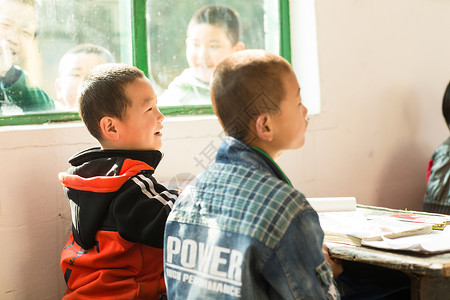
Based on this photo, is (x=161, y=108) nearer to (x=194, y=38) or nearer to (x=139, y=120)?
(x=194, y=38)

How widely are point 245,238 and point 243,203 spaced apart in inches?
3.1

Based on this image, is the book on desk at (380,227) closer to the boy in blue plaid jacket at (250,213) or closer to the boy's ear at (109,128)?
the boy in blue plaid jacket at (250,213)

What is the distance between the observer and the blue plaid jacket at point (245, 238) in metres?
1.08

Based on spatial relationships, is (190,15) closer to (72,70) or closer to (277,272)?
(72,70)

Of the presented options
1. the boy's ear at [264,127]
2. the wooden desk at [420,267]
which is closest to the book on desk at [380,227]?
the wooden desk at [420,267]

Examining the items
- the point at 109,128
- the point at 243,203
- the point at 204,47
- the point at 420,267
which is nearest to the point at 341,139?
the point at 204,47

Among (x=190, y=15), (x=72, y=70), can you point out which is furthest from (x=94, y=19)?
(x=190, y=15)

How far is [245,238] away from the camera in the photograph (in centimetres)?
110

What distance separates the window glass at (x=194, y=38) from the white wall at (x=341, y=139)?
0.78ft

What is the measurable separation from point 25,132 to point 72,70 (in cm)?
44

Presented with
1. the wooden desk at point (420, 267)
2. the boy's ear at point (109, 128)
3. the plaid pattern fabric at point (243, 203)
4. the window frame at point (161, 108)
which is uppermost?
the window frame at point (161, 108)

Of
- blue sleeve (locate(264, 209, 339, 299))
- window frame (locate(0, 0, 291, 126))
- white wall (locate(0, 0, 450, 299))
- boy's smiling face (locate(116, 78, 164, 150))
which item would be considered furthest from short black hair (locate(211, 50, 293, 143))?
window frame (locate(0, 0, 291, 126))

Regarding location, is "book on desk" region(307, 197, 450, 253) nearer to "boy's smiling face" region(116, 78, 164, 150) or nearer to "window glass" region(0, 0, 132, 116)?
"boy's smiling face" region(116, 78, 164, 150)

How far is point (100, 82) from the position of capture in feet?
5.52
